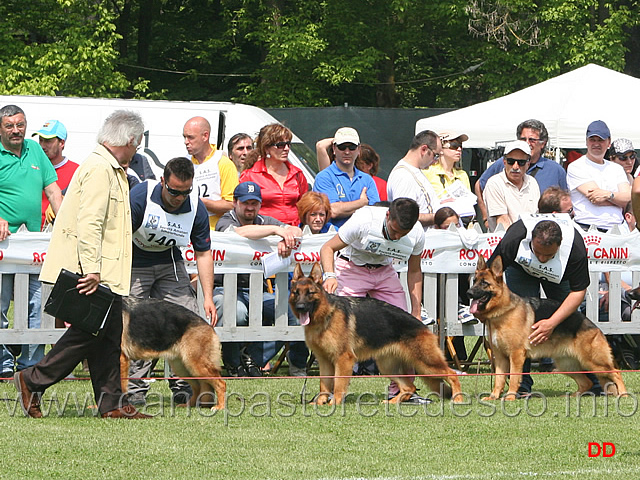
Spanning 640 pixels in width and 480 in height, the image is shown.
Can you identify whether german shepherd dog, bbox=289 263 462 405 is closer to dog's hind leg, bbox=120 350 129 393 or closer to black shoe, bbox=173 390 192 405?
black shoe, bbox=173 390 192 405

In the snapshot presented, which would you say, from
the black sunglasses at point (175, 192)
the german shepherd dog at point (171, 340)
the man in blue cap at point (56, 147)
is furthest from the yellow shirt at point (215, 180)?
the german shepherd dog at point (171, 340)

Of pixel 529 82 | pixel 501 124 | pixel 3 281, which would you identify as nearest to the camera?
pixel 3 281

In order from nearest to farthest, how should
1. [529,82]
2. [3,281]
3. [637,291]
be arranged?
1. [637,291]
2. [3,281]
3. [529,82]

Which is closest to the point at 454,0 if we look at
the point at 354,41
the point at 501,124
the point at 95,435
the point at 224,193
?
the point at 354,41

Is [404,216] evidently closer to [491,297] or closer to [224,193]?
[491,297]

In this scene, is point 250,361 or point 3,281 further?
point 250,361

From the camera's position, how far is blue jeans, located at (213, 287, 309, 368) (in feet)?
29.5

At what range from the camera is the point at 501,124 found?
653 inches

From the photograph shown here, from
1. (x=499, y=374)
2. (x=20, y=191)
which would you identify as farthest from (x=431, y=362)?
(x=20, y=191)

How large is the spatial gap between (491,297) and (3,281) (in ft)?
13.1

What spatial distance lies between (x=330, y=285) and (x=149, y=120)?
922 centimetres

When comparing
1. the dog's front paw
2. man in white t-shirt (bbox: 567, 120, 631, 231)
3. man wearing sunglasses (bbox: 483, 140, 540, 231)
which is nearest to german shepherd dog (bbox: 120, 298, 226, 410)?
the dog's front paw

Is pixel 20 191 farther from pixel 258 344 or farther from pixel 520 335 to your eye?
pixel 520 335

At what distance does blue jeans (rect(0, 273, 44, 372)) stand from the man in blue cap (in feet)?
4.58
